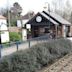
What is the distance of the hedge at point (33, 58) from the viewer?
1378 centimetres

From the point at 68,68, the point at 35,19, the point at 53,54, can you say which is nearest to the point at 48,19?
the point at 35,19

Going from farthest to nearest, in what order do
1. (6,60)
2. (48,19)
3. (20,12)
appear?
1. (20,12)
2. (48,19)
3. (6,60)

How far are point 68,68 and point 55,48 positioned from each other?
4958 millimetres

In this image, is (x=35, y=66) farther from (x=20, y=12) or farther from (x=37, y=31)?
(x=20, y=12)

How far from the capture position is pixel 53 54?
2147 cm

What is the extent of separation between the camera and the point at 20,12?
89125 millimetres

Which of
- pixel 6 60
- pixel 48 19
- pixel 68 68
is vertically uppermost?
pixel 48 19

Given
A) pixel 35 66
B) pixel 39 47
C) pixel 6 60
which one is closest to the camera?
pixel 6 60

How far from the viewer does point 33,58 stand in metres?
16.1

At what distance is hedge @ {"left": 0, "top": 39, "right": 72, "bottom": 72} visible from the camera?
13781 millimetres

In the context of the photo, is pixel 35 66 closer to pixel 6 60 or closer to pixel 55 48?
pixel 6 60

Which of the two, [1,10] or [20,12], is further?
[20,12]

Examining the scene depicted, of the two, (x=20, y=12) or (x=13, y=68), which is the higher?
(x=20, y=12)

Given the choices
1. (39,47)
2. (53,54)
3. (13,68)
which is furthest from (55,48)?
(13,68)
